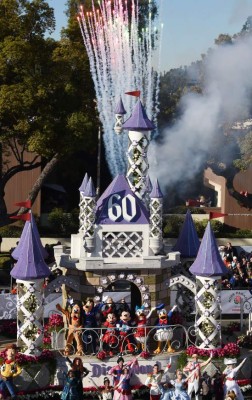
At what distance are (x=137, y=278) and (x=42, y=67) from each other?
17453 millimetres

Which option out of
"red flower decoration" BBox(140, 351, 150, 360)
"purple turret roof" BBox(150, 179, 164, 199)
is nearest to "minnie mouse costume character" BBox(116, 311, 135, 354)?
"red flower decoration" BBox(140, 351, 150, 360)

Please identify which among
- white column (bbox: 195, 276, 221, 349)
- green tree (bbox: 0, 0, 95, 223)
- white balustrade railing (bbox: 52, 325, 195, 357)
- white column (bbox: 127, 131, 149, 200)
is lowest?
white balustrade railing (bbox: 52, 325, 195, 357)

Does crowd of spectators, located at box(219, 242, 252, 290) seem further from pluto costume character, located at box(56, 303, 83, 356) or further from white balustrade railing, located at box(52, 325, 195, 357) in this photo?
pluto costume character, located at box(56, 303, 83, 356)

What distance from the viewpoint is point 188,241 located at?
2491 cm

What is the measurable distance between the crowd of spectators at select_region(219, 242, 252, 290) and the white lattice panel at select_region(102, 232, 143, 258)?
7.72m

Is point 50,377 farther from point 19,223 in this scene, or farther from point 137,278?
point 19,223

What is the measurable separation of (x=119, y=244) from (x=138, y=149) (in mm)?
2796

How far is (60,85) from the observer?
37.3 meters

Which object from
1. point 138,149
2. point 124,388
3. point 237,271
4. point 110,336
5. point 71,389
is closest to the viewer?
point 71,389

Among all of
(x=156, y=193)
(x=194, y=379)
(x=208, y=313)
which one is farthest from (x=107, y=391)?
(x=156, y=193)

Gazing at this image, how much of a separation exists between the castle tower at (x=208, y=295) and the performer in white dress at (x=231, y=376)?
107cm

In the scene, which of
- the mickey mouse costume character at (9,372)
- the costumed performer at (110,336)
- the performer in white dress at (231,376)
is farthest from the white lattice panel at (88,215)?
the performer in white dress at (231,376)

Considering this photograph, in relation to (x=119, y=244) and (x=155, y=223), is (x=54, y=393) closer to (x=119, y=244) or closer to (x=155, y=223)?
(x=119, y=244)

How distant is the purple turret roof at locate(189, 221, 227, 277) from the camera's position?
838 inches
